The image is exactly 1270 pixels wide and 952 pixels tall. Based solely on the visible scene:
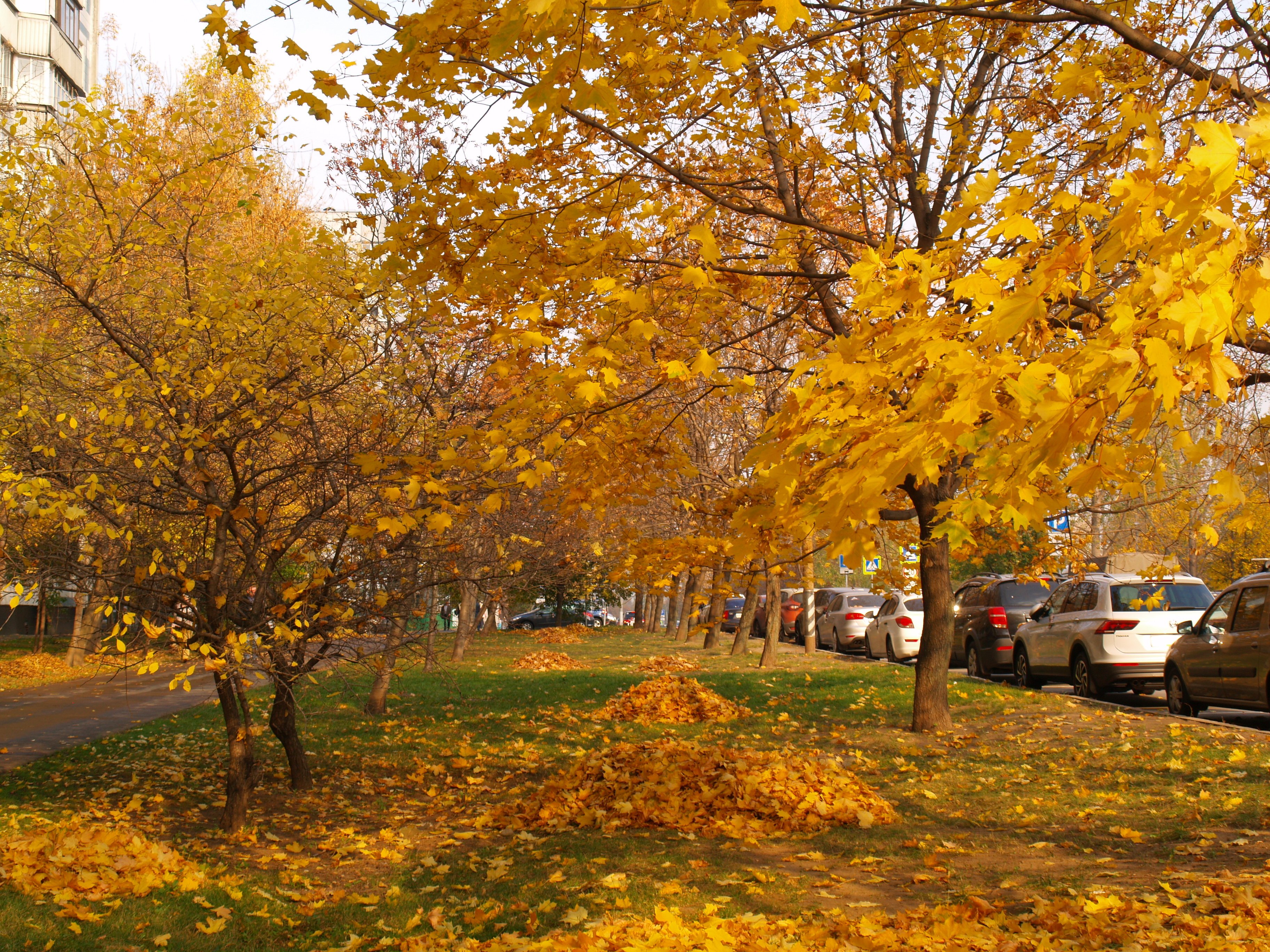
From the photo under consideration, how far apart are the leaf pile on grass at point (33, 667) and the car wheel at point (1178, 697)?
17.4 m

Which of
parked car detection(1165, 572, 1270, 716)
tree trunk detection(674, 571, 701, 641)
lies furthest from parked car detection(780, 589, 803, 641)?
parked car detection(1165, 572, 1270, 716)

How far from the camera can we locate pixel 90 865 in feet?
17.5

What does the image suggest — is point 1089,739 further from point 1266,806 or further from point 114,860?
point 114,860

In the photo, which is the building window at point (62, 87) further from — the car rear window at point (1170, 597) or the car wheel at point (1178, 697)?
the car wheel at point (1178, 697)

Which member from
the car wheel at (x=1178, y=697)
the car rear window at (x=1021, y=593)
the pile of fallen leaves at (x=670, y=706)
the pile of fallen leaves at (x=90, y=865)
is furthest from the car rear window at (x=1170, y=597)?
the pile of fallen leaves at (x=90, y=865)

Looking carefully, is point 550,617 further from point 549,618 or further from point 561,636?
point 561,636

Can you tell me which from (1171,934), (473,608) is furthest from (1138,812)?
(473,608)

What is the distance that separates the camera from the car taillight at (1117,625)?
461 inches

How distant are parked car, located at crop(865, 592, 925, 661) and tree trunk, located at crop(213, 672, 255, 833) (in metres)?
14.0

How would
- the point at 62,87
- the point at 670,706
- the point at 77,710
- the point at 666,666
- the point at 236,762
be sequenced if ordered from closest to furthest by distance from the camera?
the point at 236,762 < the point at 670,706 < the point at 77,710 < the point at 666,666 < the point at 62,87

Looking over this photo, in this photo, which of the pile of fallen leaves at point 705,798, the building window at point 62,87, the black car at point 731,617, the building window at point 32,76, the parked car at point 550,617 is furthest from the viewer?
the parked car at point 550,617

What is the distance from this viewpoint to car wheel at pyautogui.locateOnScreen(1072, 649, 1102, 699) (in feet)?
39.2

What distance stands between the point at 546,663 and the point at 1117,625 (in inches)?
423

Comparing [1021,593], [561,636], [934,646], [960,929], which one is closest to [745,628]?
A: [1021,593]
